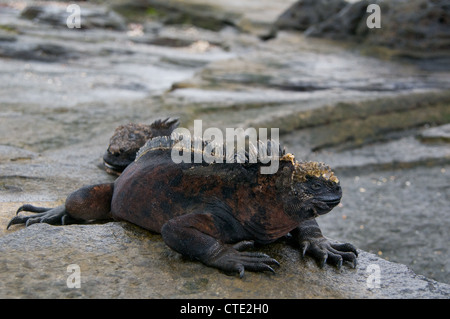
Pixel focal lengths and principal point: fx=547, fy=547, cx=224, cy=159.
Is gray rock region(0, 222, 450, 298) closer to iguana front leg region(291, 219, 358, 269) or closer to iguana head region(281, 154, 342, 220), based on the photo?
iguana front leg region(291, 219, 358, 269)

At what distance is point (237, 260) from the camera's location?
114 inches

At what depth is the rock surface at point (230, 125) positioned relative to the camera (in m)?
2.90

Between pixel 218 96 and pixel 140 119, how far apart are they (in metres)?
1.70

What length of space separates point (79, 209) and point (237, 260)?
123 centimetres

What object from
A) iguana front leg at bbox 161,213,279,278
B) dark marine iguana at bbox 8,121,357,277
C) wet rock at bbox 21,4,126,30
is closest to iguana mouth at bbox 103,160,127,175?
dark marine iguana at bbox 8,121,357,277

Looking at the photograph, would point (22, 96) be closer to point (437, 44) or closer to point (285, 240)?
point (285, 240)

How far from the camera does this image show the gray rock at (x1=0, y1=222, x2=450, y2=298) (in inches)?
105

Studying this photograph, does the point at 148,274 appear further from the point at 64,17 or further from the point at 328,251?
the point at 64,17

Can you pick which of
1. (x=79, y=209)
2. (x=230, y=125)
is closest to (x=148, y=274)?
(x=79, y=209)

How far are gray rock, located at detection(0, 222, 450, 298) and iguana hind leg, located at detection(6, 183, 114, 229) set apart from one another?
23 cm

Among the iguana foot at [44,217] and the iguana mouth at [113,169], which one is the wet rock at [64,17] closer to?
the iguana mouth at [113,169]

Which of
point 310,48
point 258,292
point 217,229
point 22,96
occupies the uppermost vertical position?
point 310,48

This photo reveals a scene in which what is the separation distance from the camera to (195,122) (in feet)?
21.8

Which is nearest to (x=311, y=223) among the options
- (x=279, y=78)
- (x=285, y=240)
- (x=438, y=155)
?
(x=285, y=240)
